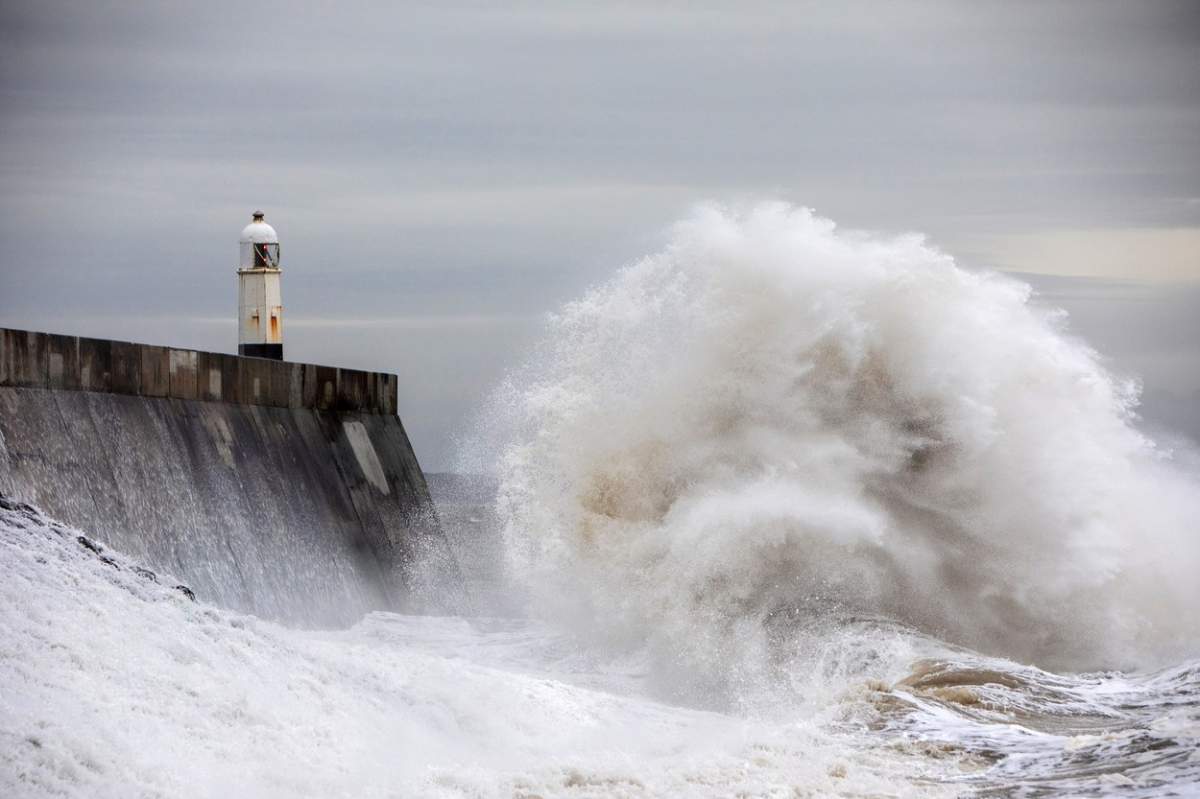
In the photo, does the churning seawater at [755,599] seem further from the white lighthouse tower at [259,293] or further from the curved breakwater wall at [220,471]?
the white lighthouse tower at [259,293]

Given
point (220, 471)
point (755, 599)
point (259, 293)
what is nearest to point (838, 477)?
point (755, 599)

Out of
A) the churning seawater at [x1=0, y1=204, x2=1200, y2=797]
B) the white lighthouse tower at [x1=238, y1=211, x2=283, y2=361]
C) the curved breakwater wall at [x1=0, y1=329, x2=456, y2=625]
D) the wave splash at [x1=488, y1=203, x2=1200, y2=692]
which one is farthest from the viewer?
the white lighthouse tower at [x1=238, y1=211, x2=283, y2=361]

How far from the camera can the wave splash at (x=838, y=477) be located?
10.7m

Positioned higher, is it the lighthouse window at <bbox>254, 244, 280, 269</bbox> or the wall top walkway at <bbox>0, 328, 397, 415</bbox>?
the lighthouse window at <bbox>254, 244, 280, 269</bbox>

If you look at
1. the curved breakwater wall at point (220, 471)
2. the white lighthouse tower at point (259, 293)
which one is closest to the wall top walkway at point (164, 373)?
the curved breakwater wall at point (220, 471)

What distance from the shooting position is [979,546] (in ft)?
36.5

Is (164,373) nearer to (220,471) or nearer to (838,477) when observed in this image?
(220,471)

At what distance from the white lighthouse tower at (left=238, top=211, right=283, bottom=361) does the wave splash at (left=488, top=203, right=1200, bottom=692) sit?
4.30 meters

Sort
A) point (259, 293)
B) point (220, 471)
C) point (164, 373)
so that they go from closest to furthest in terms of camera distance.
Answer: point (164, 373)
point (220, 471)
point (259, 293)

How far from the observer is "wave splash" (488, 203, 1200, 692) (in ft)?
35.0

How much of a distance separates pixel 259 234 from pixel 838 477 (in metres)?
7.77

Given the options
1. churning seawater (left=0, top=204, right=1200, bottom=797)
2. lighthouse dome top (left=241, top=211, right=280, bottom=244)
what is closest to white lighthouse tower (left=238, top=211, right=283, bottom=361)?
lighthouse dome top (left=241, top=211, right=280, bottom=244)

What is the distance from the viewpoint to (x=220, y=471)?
33.1ft

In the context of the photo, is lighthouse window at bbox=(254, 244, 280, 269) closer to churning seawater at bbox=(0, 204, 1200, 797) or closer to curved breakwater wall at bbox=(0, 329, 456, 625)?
curved breakwater wall at bbox=(0, 329, 456, 625)
